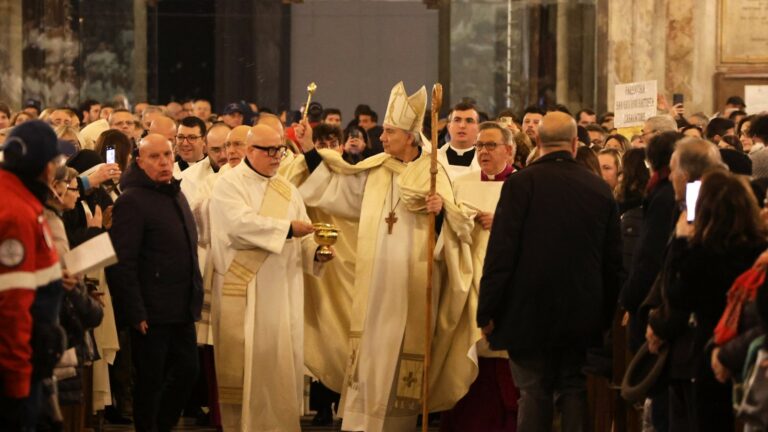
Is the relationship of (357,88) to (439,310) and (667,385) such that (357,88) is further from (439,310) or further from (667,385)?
(667,385)

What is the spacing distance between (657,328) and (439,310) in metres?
3.25

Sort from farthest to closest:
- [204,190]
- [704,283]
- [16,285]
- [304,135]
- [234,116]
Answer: [234,116], [204,190], [304,135], [704,283], [16,285]

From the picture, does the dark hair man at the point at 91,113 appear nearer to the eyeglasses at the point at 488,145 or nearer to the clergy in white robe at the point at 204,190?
the clergy in white robe at the point at 204,190

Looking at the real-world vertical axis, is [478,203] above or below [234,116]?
below

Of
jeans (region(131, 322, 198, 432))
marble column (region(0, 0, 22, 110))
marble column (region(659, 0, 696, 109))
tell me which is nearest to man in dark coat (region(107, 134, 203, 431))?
jeans (region(131, 322, 198, 432))

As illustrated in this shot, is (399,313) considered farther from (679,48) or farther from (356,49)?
(356,49)

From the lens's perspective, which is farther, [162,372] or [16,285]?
[162,372]

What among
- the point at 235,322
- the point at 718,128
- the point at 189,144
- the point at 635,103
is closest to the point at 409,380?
the point at 235,322

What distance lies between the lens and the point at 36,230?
6.95 meters

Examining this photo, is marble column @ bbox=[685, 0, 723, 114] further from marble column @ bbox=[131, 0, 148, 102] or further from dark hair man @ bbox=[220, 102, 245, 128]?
marble column @ bbox=[131, 0, 148, 102]

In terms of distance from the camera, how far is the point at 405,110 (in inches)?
428

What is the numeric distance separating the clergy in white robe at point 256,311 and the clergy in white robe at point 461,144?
1402mm

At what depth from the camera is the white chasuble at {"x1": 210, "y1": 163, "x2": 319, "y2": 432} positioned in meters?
10.7

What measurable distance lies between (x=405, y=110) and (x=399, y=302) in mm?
1235
